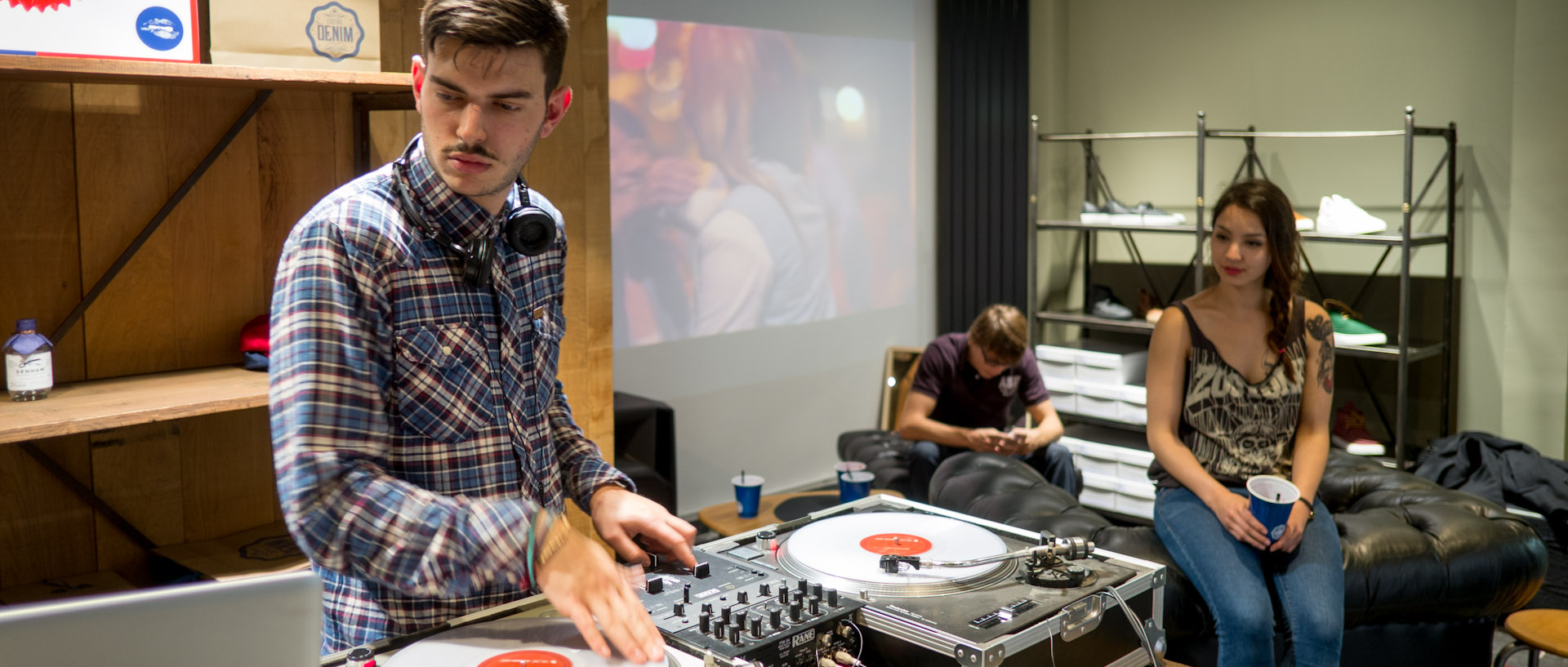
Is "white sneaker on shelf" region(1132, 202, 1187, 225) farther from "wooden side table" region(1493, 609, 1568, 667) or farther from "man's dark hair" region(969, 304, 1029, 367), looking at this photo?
"wooden side table" region(1493, 609, 1568, 667)

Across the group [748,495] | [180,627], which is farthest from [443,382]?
[748,495]

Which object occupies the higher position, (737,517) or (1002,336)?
(1002,336)

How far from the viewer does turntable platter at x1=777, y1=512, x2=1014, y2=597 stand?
136 centimetres

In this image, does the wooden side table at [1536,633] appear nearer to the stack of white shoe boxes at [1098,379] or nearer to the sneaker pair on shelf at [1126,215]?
the stack of white shoe boxes at [1098,379]

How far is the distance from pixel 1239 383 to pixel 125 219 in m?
2.30

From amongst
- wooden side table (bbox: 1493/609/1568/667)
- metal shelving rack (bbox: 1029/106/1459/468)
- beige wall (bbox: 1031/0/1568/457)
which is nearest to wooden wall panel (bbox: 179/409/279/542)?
wooden side table (bbox: 1493/609/1568/667)

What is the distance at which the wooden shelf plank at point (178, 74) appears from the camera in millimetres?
1699

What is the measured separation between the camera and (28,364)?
186cm

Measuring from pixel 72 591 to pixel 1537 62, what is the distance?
488cm

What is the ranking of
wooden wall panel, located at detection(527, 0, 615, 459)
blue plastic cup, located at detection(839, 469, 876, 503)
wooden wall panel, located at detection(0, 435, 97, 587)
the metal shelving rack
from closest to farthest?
1. wooden wall panel, located at detection(0, 435, 97, 587)
2. wooden wall panel, located at detection(527, 0, 615, 459)
3. blue plastic cup, located at detection(839, 469, 876, 503)
4. the metal shelving rack

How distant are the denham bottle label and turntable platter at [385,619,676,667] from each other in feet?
4.28

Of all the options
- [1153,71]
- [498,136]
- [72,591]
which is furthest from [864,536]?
[1153,71]

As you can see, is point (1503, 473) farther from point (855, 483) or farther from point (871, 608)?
point (871, 608)

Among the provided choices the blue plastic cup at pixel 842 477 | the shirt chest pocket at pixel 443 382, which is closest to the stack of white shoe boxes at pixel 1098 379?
the blue plastic cup at pixel 842 477
